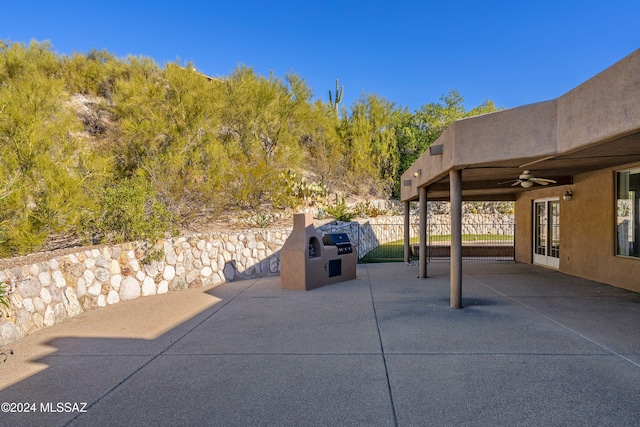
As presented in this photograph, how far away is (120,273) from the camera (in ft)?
25.4

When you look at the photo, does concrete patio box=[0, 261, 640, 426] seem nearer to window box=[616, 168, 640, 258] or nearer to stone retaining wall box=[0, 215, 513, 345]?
stone retaining wall box=[0, 215, 513, 345]

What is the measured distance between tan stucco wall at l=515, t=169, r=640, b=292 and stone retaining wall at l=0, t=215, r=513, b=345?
27.7ft

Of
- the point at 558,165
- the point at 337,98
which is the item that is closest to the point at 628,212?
the point at 558,165

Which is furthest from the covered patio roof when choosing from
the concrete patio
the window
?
the concrete patio

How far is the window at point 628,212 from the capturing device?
7.93 meters

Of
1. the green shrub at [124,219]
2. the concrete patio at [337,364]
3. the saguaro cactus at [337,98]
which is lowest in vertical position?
the concrete patio at [337,364]

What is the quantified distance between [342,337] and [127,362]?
2.82m

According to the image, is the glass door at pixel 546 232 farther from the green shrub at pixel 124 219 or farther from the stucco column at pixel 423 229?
the green shrub at pixel 124 219

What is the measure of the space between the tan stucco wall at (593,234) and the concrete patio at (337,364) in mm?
1058

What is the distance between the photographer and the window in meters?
7.93

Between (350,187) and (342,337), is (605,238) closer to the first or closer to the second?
(342,337)

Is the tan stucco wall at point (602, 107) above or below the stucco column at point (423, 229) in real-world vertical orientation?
above

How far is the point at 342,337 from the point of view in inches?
209

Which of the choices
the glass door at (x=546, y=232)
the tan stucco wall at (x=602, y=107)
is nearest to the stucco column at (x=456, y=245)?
the tan stucco wall at (x=602, y=107)
